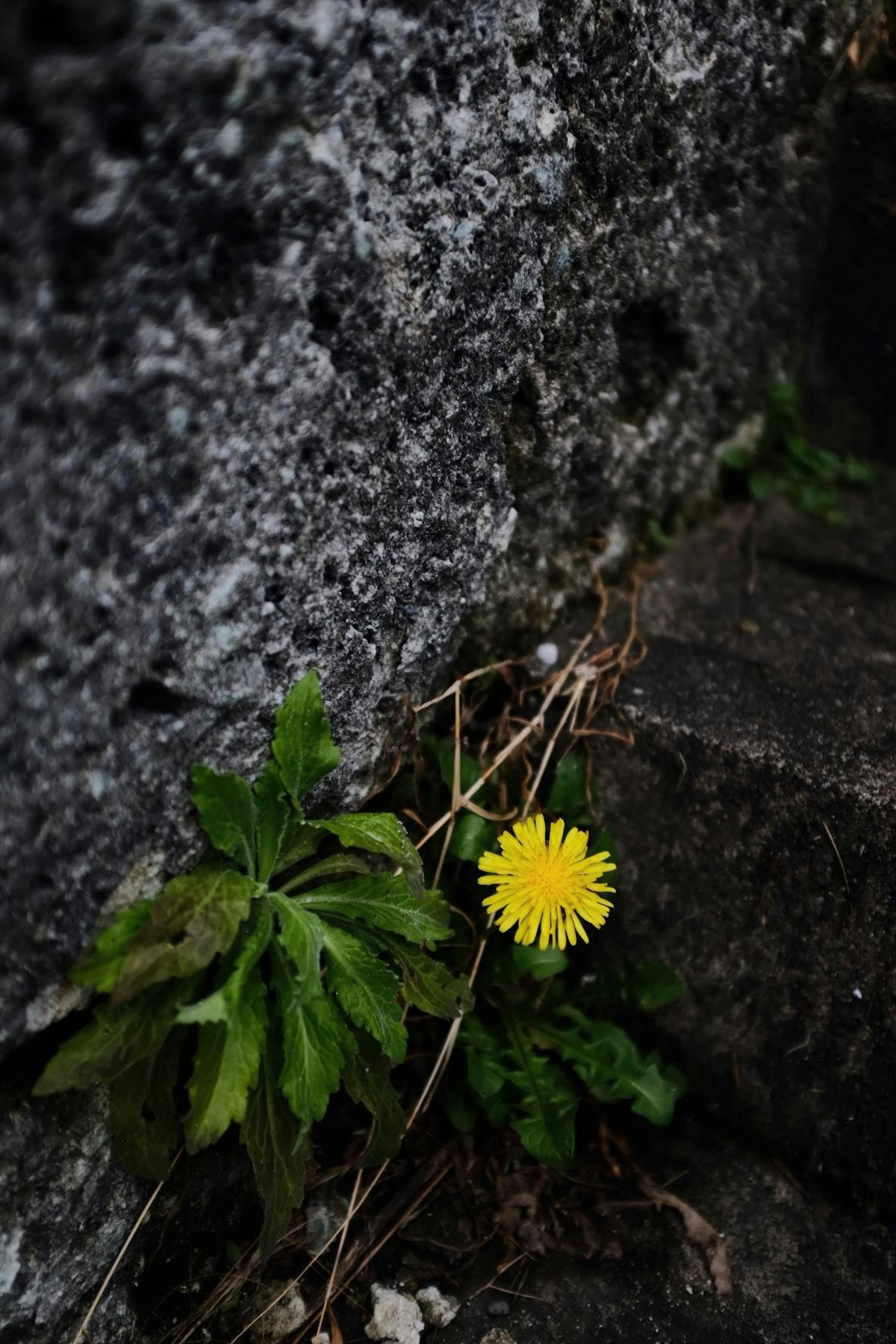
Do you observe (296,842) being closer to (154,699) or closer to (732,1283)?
(154,699)

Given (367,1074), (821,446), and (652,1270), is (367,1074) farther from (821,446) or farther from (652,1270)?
(821,446)

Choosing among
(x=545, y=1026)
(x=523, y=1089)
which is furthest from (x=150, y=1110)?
(x=545, y=1026)

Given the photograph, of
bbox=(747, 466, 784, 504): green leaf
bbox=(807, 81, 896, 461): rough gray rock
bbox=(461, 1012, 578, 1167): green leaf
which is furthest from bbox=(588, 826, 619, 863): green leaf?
bbox=(807, 81, 896, 461): rough gray rock

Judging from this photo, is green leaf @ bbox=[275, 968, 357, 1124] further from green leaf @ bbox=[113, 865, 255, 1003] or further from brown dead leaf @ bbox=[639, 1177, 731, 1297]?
brown dead leaf @ bbox=[639, 1177, 731, 1297]

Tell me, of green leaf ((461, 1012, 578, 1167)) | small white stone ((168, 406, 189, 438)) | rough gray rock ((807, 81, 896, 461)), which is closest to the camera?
small white stone ((168, 406, 189, 438))

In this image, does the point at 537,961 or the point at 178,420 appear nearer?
the point at 178,420

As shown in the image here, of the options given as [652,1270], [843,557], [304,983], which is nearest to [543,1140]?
[652,1270]
